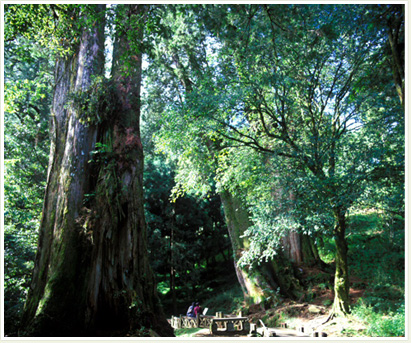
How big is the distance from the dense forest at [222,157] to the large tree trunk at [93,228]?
2cm

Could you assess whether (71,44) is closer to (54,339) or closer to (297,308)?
(54,339)

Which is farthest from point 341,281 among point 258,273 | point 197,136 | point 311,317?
point 197,136

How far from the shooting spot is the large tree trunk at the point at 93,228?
142 inches

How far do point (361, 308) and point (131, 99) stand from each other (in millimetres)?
7345

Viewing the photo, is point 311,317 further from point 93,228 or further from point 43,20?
point 43,20

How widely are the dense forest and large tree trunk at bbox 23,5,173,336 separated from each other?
2 centimetres

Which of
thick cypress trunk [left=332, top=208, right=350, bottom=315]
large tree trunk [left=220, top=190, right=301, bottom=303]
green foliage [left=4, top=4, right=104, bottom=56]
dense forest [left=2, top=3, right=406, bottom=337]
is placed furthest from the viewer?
large tree trunk [left=220, top=190, right=301, bottom=303]

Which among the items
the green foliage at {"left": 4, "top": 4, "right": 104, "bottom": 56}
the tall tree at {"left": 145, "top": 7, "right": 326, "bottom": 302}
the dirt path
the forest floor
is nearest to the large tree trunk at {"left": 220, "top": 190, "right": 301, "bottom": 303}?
the tall tree at {"left": 145, "top": 7, "right": 326, "bottom": 302}

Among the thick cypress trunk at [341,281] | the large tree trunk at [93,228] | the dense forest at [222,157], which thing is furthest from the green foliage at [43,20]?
the thick cypress trunk at [341,281]

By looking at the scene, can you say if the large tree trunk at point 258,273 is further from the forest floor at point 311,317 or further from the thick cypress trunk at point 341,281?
the thick cypress trunk at point 341,281

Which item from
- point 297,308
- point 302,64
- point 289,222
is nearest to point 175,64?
point 302,64

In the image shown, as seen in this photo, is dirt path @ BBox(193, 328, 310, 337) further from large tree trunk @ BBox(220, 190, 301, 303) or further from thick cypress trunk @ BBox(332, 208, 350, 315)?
large tree trunk @ BBox(220, 190, 301, 303)

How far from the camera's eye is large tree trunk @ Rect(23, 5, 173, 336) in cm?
361

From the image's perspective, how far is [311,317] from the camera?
8.28m
